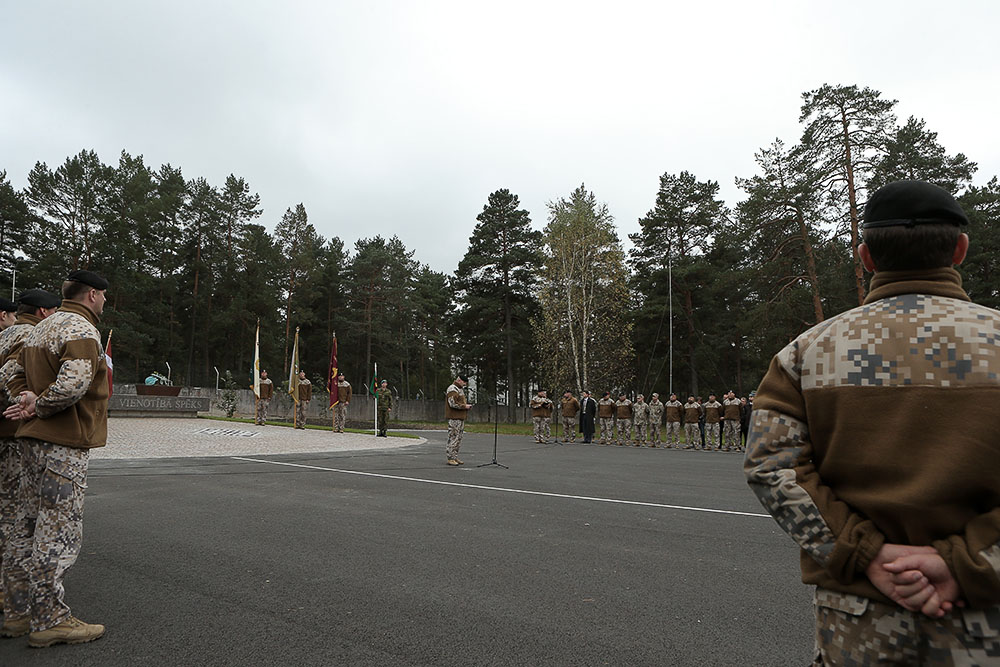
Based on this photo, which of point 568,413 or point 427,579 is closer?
point 427,579

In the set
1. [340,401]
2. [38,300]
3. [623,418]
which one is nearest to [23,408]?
[38,300]

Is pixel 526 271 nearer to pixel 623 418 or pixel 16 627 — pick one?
pixel 623 418

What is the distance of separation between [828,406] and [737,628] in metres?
2.72

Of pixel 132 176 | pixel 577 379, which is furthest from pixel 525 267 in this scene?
pixel 132 176

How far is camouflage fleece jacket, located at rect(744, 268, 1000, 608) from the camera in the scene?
1575 millimetres

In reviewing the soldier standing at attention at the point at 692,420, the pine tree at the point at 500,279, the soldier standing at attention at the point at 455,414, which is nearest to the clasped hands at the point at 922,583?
the soldier standing at attention at the point at 455,414

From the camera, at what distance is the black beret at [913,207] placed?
1.80 meters

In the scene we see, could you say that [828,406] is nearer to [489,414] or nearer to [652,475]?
[652,475]

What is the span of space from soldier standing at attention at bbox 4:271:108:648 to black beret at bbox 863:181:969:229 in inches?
163

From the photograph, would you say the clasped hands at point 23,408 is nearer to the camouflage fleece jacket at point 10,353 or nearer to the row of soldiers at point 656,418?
the camouflage fleece jacket at point 10,353

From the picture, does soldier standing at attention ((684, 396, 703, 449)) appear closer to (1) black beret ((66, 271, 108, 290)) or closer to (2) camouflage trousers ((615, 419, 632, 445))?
(2) camouflage trousers ((615, 419, 632, 445))

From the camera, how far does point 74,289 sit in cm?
399

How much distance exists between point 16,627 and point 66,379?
153cm

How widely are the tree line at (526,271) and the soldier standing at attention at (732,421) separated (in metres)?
9.96
